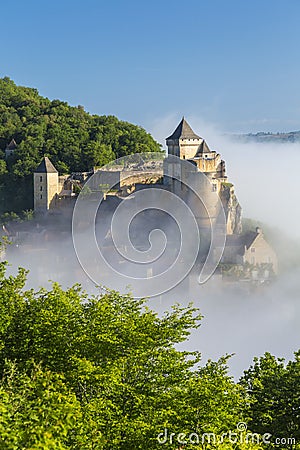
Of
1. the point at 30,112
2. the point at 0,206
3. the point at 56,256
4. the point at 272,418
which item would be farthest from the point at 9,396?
the point at 30,112

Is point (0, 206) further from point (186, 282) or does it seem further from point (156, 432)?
point (156, 432)

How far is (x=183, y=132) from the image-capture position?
40.8 meters

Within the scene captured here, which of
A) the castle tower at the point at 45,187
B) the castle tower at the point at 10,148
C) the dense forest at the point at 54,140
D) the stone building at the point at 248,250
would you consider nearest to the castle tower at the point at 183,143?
the stone building at the point at 248,250

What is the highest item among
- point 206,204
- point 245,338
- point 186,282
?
point 206,204

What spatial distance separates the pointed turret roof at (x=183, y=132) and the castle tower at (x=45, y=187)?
817 cm

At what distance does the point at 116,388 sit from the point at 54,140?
43214 millimetres

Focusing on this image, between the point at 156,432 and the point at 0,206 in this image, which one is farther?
the point at 0,206

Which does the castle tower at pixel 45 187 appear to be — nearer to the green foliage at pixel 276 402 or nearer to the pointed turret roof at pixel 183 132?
the pointed turret roof at pixel 183 132

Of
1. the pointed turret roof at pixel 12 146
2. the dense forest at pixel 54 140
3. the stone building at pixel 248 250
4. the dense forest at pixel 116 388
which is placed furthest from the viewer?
the pointed turret roof at pixel 12 146

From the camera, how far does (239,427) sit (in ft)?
33.7

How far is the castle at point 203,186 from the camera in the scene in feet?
127

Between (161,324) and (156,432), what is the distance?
303 cm

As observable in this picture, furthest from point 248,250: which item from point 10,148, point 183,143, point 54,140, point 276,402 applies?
point 276,402

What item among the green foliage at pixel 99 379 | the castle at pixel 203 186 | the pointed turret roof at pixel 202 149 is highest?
the pointed turret roof at pixel 202 149
